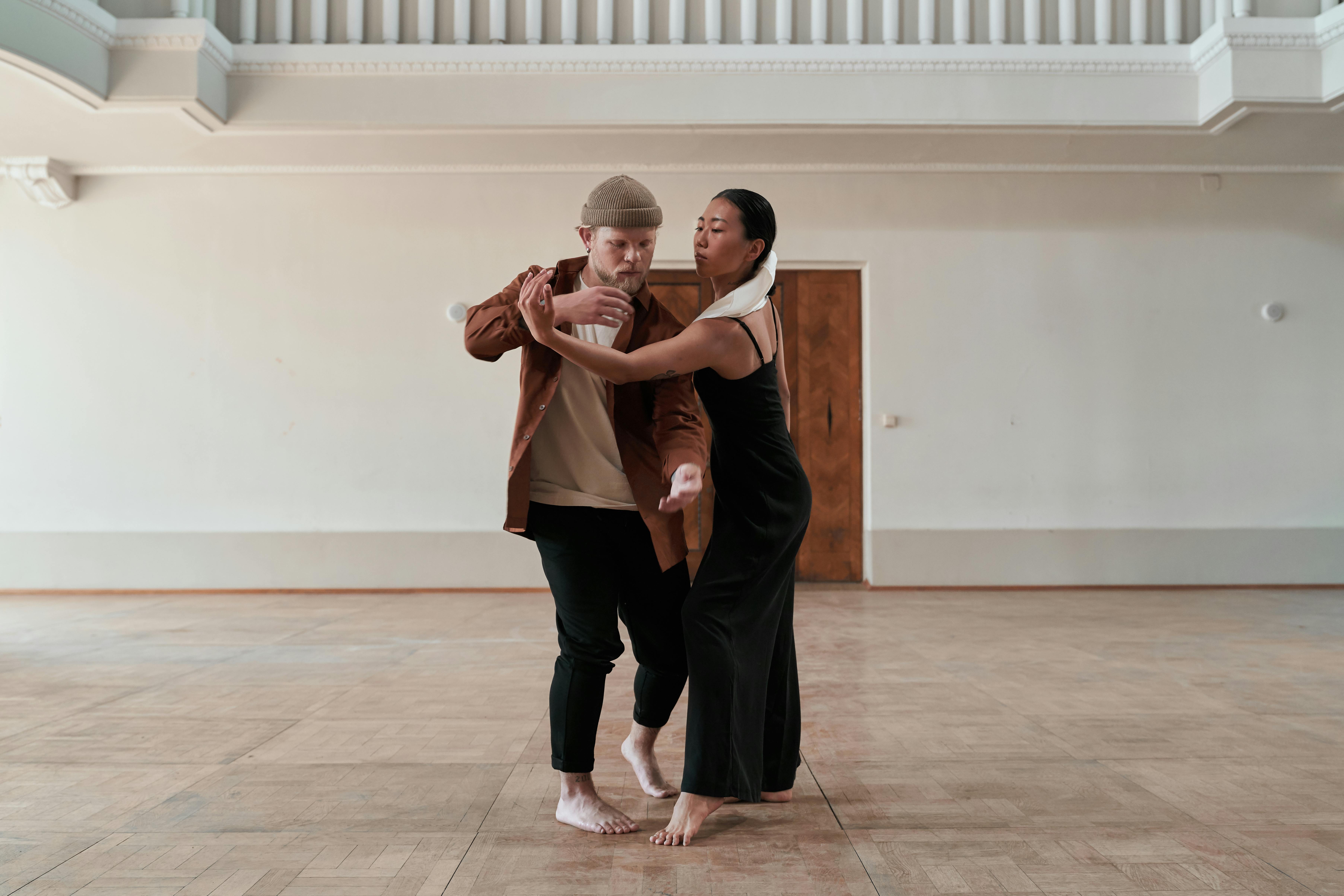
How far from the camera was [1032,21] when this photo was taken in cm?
616

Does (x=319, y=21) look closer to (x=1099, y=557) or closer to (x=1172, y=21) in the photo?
(x=1172, y=21)

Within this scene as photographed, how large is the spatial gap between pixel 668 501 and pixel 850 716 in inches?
66.7

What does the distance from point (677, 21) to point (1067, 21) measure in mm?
2588

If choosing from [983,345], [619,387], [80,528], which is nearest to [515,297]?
[619,387]

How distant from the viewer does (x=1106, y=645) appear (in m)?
4.78

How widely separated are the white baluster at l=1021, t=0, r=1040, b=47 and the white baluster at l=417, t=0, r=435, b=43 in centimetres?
394

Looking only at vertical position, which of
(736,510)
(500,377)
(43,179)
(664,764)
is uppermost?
(43,179)

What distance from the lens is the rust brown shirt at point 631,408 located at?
2084 mm

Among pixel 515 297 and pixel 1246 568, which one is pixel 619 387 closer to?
pixel 515 297

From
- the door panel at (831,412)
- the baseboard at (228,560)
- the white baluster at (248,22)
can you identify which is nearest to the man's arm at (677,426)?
the baseboard at (228,560)

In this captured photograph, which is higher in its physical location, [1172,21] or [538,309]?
[1172,21]

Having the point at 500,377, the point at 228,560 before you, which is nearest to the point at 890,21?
the point at 500,377

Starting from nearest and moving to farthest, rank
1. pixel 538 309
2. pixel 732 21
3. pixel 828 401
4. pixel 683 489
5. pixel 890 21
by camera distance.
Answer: pixel 538 309
pixel 683 489
pixel 890 21
pixel 732 21
pixel 828 401

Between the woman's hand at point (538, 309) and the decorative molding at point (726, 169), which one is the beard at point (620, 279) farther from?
the decorative molding at point (726, 169)
